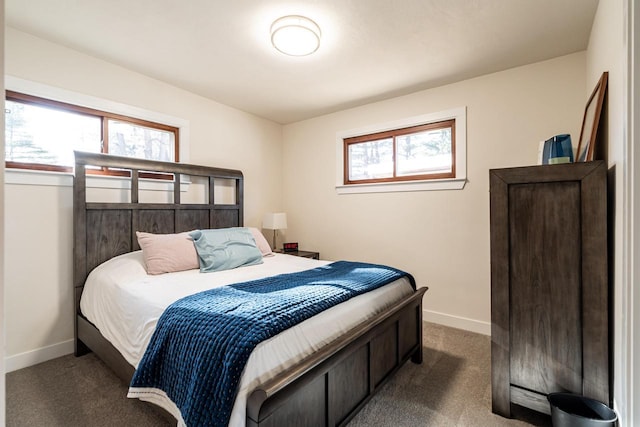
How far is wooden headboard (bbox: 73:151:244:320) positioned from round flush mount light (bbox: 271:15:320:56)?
1.64 m

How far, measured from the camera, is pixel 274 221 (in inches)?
156

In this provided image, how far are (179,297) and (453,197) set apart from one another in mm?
2665

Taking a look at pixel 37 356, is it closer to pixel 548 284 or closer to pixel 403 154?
pixel 548 284

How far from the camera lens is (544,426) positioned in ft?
5.46

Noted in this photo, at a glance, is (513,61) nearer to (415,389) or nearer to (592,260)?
(592,260)

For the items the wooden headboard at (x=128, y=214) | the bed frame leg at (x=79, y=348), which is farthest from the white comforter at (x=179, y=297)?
the bed frame leg at (x=79, y=348)

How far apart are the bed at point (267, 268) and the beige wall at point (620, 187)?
1054 millimetres

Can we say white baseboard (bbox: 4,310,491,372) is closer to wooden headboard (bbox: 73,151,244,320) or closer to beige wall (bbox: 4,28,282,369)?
beige wall (bbox: 4,28,282,369)

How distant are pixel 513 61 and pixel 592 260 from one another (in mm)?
2002

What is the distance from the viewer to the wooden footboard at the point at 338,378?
45.3 inches

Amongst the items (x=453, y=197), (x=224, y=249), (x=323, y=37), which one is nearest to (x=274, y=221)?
(x=224, y=249)

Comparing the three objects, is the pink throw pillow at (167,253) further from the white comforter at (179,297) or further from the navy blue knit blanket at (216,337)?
the navy blue knit blanket at (216,337)

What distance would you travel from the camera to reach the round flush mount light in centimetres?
211

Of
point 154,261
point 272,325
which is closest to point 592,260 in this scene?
point 272,325
